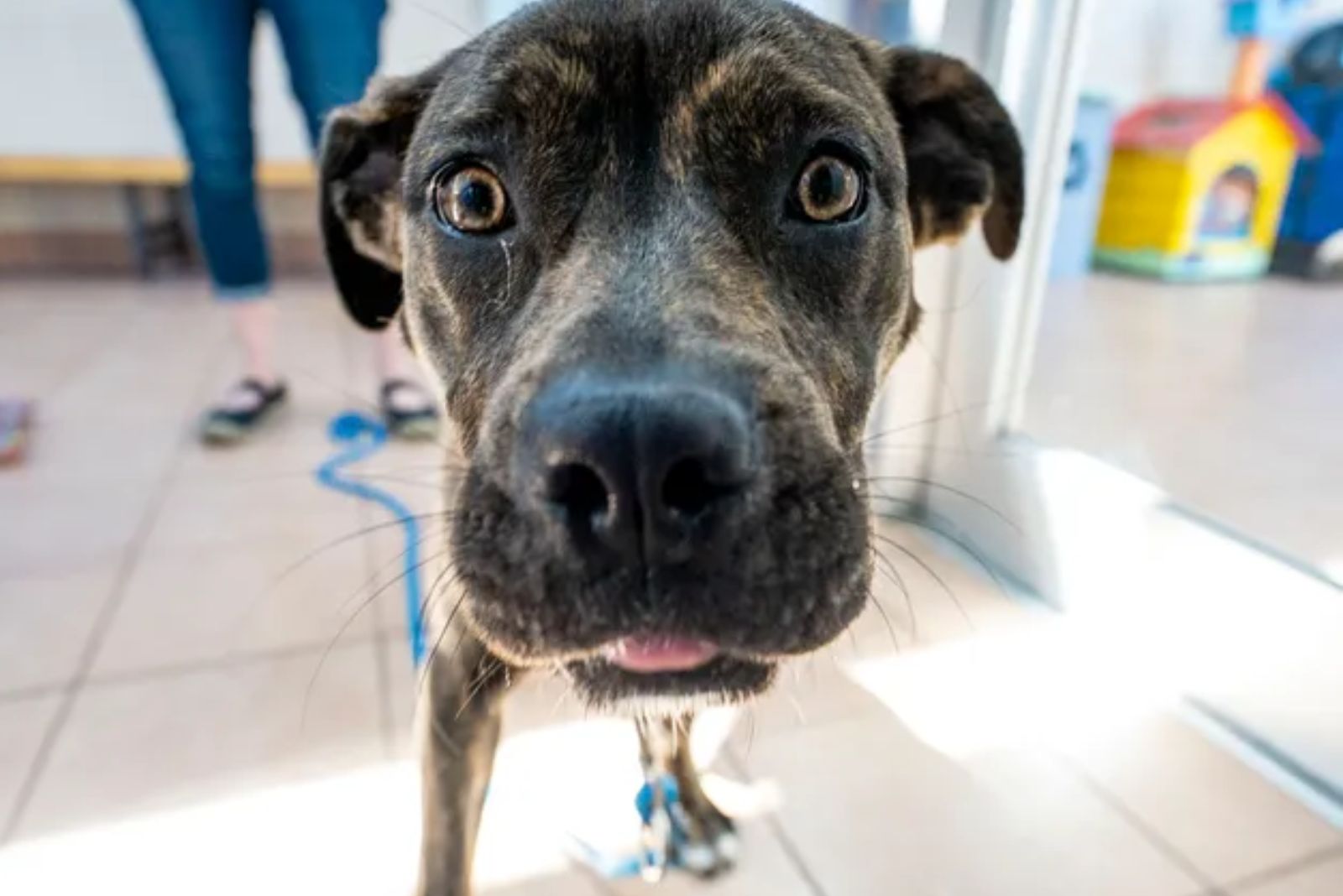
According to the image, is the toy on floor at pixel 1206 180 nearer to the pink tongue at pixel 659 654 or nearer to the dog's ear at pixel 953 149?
the dog's ear at pixel 953 149

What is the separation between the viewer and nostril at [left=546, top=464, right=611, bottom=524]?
778mm

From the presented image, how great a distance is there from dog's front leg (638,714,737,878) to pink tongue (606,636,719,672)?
56 cm

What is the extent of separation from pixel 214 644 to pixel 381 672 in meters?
0.41

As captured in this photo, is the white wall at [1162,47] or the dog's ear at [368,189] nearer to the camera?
the dog's ear at [368,189]

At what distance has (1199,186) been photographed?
11.1 feet

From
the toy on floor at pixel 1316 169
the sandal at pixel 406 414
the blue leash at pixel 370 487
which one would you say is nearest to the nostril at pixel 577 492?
the blue leash at pixel 370 487

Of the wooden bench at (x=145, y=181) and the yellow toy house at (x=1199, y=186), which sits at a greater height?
the yellow toy house at (x=1199, y=186)

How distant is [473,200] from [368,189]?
0.51 m

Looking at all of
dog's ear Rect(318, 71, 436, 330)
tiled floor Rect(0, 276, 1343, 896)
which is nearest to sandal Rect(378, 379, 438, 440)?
tiled floor Rect(0, 276, 1343, 896)

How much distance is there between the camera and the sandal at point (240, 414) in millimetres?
3219

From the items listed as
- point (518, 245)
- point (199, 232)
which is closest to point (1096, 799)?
point (518, 245)

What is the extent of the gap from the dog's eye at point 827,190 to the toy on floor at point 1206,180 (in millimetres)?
2135

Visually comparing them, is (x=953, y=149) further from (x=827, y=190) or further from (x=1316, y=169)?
(x=1316, y=169)

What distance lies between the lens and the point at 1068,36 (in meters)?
2.16
